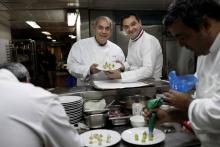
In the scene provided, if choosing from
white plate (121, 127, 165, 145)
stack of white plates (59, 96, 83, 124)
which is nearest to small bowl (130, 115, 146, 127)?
white plate (121, 127, 165, 145)

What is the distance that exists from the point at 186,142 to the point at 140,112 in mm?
391

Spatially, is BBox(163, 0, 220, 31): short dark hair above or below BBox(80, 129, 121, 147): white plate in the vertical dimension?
above

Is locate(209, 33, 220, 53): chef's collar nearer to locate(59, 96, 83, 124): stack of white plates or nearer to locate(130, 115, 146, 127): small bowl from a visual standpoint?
locate(130, 115, 146, 127): small bowl

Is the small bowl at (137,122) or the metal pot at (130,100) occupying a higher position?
the metal pot at (130,100)

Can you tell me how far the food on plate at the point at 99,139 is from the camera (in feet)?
4.30

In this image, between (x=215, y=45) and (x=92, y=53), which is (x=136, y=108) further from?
(x=92, y=53)

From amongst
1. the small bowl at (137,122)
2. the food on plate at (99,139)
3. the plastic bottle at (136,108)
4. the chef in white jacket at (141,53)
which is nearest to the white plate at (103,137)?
the food on plate at (99,139)

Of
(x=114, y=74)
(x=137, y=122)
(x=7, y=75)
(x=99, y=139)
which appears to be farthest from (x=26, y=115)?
(x=114, y=74)

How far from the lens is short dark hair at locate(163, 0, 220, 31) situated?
0.94 meters

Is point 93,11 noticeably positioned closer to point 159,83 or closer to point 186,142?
point 159,83

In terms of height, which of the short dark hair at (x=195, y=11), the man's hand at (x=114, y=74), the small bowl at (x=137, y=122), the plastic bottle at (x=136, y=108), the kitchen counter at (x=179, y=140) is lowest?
the kitchen counter at (x=179, y=140)

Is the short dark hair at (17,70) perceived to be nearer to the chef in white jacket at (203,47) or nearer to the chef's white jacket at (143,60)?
the chef in white jacket at (203,47)

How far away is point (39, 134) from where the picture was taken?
841 mm

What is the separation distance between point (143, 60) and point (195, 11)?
1.57 metres
